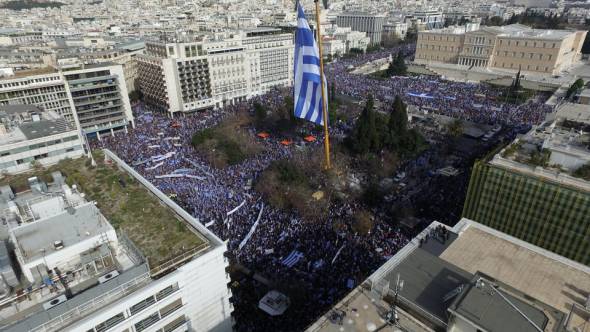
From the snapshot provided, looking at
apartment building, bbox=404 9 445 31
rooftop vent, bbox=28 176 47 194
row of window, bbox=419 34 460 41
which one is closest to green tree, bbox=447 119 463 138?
rooftop vent, bbox=28 176 47 194

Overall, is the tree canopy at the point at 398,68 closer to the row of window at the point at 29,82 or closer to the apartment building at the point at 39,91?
the apartment building at the point at 39,91

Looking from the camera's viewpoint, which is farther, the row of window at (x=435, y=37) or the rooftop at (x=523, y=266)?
the row of window at (x=435, y=37)

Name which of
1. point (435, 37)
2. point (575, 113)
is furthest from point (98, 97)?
point (435, 37)

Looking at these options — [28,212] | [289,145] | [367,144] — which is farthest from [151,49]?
[28,212]

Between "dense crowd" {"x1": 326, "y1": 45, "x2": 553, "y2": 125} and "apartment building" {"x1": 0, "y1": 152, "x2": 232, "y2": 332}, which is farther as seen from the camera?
"dense crowd" {"x1": 326, "y1": 45, "x2": 553, "y2": 125}

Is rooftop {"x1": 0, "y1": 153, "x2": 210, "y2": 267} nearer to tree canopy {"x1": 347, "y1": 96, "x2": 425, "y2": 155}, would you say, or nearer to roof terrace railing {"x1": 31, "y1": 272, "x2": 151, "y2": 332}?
roof terrace railing {"x1": 31, "y1": 272, "x2": 151, "y2": 332}

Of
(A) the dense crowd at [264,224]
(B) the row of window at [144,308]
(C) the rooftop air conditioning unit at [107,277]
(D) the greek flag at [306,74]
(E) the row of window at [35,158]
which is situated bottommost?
(A) the dense crowd at [264,224]

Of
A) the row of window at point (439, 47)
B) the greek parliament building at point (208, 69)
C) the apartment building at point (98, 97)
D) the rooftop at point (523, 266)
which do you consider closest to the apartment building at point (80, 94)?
the apartment building at point (98, 97)
